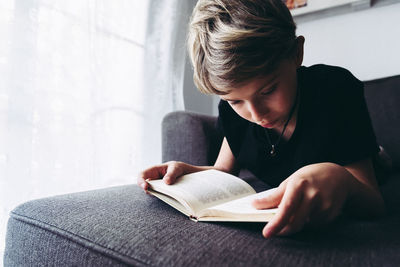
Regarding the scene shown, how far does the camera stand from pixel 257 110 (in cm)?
56

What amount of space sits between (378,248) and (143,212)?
366 millimetres

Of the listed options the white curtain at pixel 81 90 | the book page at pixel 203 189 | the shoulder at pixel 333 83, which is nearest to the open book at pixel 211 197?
the book page at pixel 203 189

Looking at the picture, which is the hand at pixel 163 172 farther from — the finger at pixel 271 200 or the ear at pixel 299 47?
the ear at pixel 299 47

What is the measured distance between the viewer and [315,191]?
1.27 feet

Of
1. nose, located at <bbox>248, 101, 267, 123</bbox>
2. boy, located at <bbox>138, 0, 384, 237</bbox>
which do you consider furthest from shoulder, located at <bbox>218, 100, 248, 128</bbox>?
nose, located at <bbox>248, 101, 267, 123</bbox>

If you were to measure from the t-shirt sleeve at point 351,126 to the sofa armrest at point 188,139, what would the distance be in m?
0.46

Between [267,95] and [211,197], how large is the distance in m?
0.22

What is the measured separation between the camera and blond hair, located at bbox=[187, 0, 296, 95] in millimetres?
508

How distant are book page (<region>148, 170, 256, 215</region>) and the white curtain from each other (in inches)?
20.2

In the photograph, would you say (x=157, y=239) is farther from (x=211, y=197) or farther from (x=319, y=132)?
(x=319, y=132)

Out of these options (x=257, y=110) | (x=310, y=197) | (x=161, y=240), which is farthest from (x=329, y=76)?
(x=161, y=240)

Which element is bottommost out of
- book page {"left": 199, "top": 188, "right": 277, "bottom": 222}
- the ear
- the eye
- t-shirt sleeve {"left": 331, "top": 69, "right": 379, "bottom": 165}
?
book page {"left": 199, "top": 188, "right": 277, "bottom": 222}

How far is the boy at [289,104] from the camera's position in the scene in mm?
408

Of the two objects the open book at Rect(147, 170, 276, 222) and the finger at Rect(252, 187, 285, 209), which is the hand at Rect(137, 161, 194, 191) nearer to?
the open book at Rect(147, 170, 276, 222)
